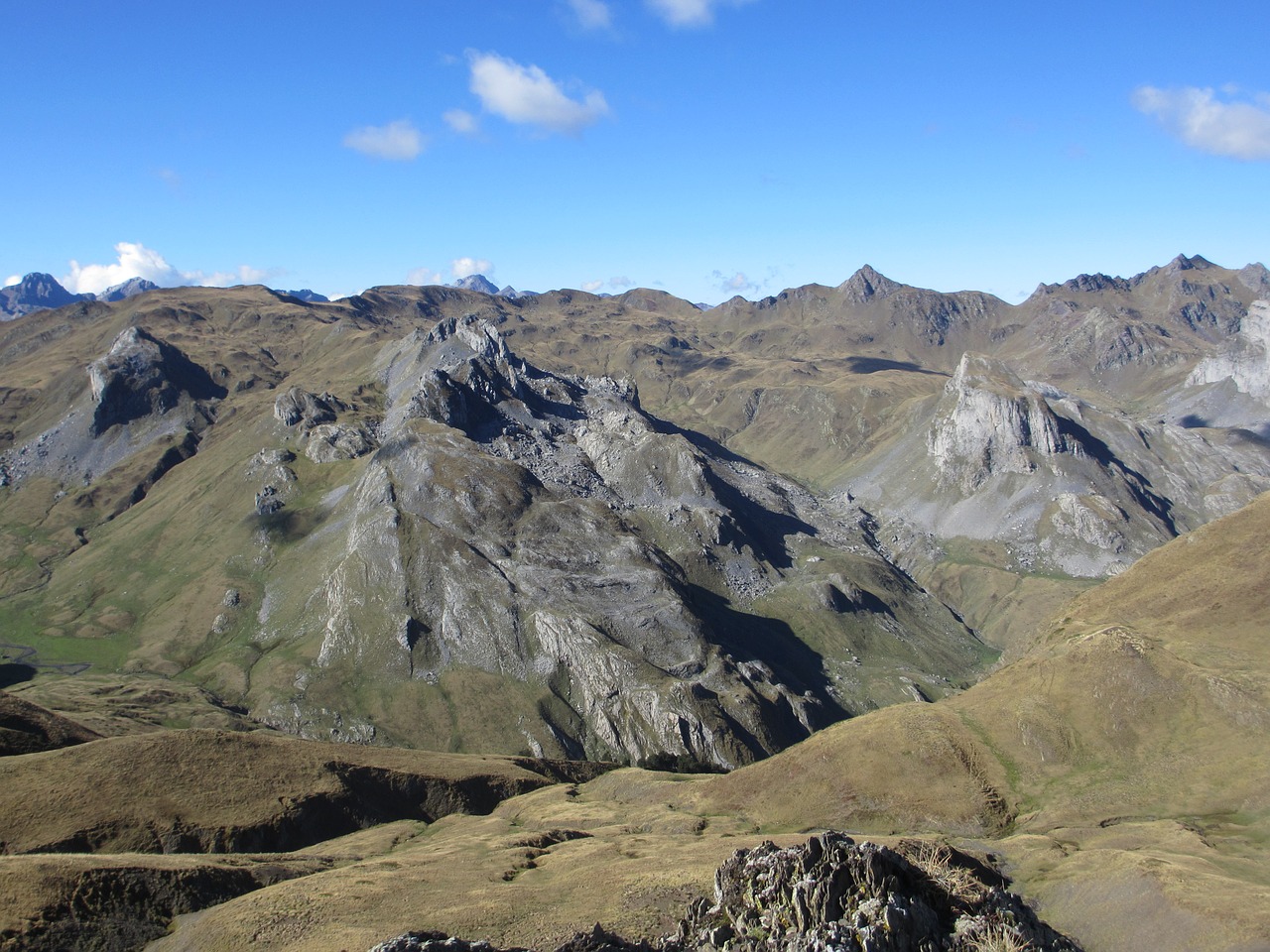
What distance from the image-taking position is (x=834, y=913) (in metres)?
51.3

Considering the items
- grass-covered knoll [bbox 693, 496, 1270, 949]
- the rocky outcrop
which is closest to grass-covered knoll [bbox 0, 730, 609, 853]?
grass-covered knoll [bbox 693, 496, 1270, 949]

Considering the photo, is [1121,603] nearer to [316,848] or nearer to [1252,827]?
[1252,827]

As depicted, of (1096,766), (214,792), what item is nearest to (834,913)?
(1096,766)

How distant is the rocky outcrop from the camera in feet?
161

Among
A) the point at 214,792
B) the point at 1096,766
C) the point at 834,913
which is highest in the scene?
the point at 214,792

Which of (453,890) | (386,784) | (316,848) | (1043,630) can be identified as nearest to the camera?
(453,890)

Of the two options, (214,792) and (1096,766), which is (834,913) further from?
(214,792)

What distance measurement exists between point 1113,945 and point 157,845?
108867 mm

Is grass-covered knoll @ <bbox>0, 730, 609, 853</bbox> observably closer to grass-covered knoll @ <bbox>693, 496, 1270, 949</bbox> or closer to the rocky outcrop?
grass-covered knoll @ <bbox>693, 496, 1270, 949</bbox>

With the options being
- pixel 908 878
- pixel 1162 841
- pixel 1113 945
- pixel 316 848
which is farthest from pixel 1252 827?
pixel 316 848

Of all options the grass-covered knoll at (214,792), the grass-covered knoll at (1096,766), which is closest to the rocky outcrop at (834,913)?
the grass-covered knoll at (1096,766)

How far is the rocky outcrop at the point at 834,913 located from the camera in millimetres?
49000

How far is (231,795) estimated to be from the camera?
401 ft

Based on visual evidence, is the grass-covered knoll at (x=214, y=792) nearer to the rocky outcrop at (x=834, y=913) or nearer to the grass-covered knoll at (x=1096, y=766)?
the grass-covered knoll at (x=1096, y=766)
